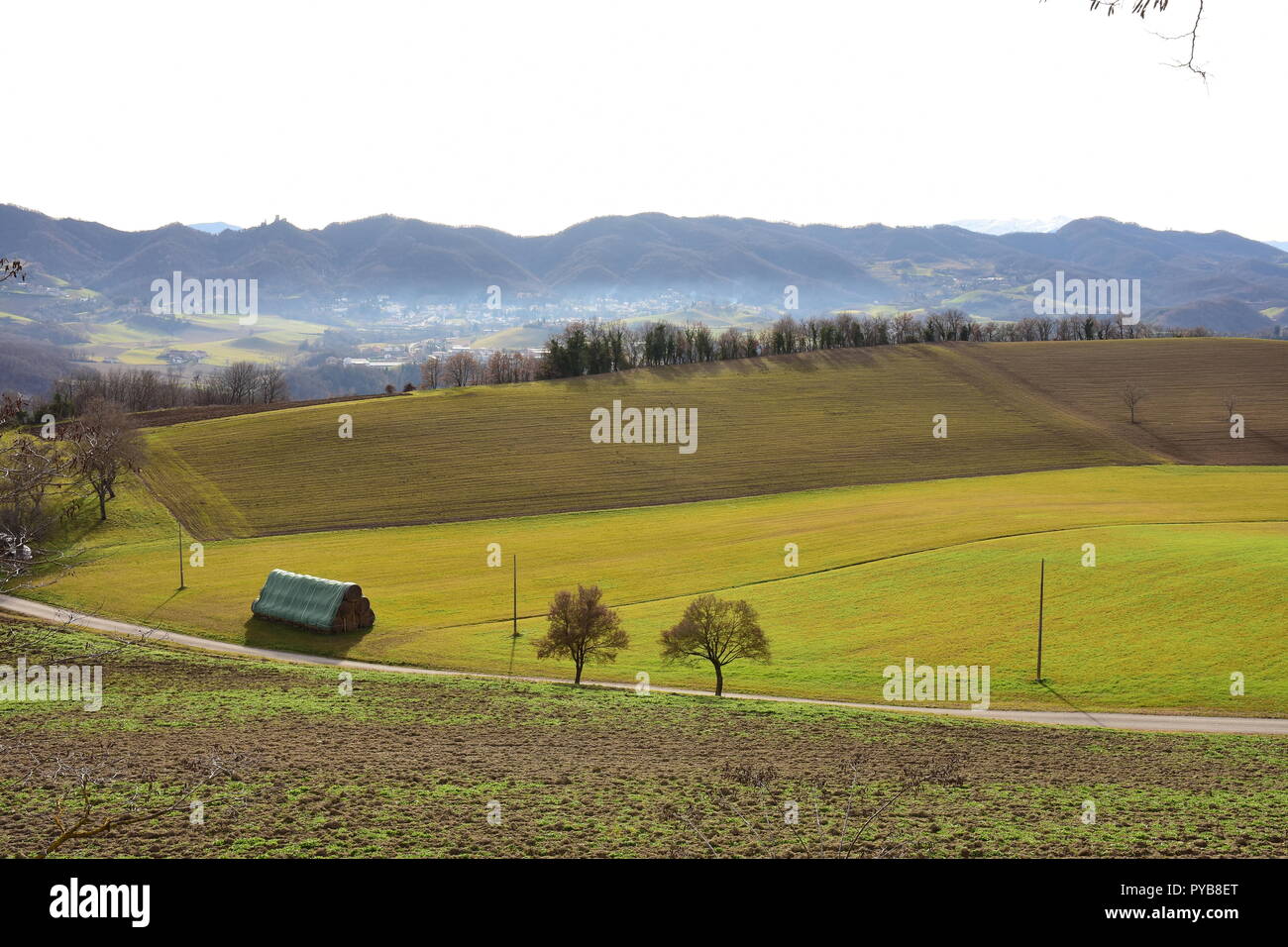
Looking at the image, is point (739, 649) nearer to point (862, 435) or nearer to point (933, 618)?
point (933, 618)

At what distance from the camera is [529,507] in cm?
9388

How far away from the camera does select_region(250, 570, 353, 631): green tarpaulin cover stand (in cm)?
5616

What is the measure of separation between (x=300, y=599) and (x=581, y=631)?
72.2ft

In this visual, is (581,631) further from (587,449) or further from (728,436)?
(728,436)

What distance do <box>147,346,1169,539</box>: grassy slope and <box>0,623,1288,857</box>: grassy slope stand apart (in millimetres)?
57621

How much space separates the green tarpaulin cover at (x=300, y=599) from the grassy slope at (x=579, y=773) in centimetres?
1759

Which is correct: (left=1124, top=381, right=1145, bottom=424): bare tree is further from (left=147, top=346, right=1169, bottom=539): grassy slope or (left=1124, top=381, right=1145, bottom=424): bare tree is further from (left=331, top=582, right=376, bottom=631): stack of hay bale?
(left=331, top=582, right=376, bottom=631): stack of hay bale

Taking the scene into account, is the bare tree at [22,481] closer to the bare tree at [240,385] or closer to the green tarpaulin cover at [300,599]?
the green tarpaulin cover at [300,599]

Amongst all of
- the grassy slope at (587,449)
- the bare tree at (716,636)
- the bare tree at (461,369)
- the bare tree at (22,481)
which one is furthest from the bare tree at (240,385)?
the bare tree at (22,481)

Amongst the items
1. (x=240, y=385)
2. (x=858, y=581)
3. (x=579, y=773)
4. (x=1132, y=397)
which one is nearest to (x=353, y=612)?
(x=858, y=581)

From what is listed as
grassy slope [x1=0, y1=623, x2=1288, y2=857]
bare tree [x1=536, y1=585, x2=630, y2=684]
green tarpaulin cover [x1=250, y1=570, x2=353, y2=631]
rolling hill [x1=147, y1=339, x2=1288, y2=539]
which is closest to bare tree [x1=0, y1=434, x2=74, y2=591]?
grassy slope [x1=0, y1=623, x2=1288, y2=857]
